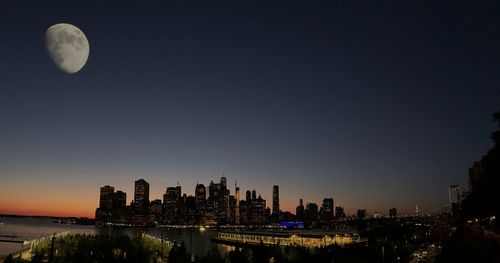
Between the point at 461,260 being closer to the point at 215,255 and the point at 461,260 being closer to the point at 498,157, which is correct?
the point at 498,157

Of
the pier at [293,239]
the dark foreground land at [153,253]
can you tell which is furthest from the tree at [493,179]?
the pier at [293,239]

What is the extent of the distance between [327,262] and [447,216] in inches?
5265

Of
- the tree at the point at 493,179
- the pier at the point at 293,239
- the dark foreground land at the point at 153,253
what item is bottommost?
the pier at the point at 293,239

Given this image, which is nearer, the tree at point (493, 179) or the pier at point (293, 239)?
the tree at point (493, 179)

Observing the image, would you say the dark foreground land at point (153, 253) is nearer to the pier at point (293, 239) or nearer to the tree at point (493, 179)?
the tree at point (493, 179)

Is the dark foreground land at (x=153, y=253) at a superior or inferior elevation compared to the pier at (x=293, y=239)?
superior

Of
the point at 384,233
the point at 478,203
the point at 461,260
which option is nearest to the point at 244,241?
the point at 384,233

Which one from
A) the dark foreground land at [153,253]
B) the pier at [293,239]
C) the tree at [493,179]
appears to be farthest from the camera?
the pier at [293,239]

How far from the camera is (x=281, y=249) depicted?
140 feet

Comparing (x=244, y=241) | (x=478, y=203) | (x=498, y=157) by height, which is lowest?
(x=244, y=241)

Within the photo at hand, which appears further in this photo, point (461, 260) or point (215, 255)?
point (215, 255)

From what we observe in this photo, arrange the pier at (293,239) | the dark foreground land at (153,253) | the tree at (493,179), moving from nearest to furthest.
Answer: the tree at (493,179) → the dark foreground land at (153,253) → the pier at (293,239)

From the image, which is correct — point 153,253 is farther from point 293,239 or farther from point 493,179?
point 293,239

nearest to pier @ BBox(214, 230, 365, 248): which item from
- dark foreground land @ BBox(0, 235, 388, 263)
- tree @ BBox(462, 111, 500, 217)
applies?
dark foreground land @ BBox(0, 235, 388, 263)
